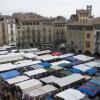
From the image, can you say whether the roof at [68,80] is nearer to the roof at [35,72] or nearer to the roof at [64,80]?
the roof at [64,80]

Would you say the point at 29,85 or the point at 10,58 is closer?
the point at 29,85

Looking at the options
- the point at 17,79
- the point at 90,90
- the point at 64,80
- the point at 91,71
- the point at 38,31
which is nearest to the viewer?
the point at 90,90

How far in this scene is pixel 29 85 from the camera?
24.4m

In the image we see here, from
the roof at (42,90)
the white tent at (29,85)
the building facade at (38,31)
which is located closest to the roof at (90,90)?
the roof at (42,90)

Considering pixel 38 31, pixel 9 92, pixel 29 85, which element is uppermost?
pixel 38 31

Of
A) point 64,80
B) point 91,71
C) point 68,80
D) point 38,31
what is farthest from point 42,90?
point 38,31

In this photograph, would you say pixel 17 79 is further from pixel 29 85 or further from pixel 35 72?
pixel 35 72

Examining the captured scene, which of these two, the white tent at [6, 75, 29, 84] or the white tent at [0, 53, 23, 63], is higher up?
the white tent at [0, 53, 23, 63]

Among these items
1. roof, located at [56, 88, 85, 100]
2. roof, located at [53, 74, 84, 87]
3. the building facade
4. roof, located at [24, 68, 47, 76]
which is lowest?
roof, located at [56, 88, 85, 100]

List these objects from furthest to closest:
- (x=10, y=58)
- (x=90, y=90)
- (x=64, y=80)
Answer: (x=10, y=58)
(x=64, y=80)
(x=90, y=90)

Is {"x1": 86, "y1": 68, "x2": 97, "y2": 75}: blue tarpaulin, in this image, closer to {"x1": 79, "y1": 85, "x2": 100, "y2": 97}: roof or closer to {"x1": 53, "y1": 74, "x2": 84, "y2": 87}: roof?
{"x1": 53, "y1": 74, "x2": 84, "y2": 87}: roof

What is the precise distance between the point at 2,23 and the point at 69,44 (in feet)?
68.5

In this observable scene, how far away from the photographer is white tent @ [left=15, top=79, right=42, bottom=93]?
23766 mm

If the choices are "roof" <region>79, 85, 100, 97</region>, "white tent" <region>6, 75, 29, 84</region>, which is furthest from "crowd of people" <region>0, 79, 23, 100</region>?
"roof" <region>79, 85, 100, 97</region>
